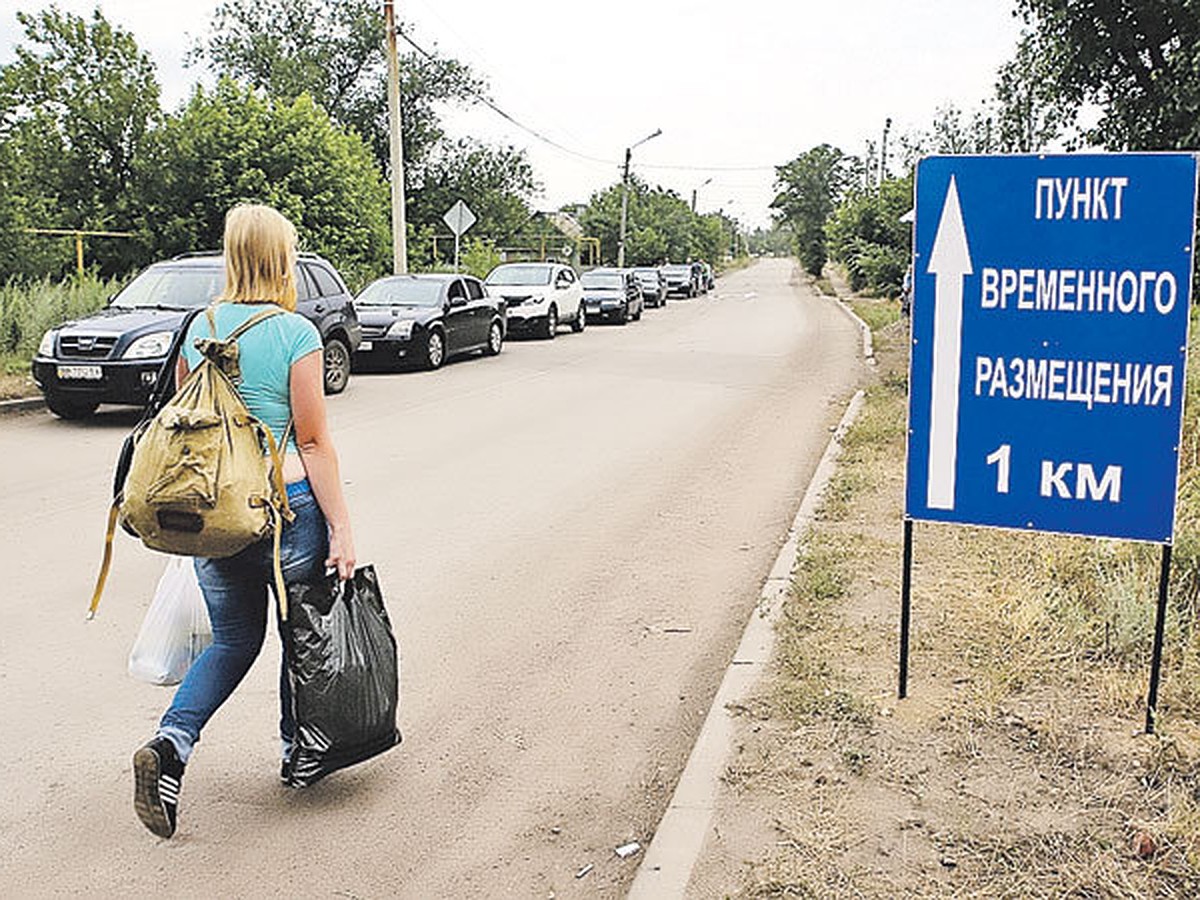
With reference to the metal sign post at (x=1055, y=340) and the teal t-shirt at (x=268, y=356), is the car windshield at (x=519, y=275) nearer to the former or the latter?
the metal sign post at (x=1055, y=340)

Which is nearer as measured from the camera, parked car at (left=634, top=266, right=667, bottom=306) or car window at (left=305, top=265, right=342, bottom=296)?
car window at (left=305, top=265, right=342, bottom=296)

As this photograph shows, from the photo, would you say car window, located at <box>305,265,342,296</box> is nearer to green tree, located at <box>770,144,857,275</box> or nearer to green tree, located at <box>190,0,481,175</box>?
green tree, located at <box>190,0,481,175</box>

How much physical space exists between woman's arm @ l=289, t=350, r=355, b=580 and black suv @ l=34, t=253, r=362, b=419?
29.1ft

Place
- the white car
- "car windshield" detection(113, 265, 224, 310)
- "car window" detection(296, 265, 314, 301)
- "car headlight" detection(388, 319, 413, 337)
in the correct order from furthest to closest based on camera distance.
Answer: the white car, "car headlight" detection(388, 319, 413, 337), "car window" detection(296, 265, 314, 301), "car windshield" detection(113, 265, 224, 310)

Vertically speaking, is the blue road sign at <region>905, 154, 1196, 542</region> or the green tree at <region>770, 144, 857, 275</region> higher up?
the green tree at <region>770, 144, 857, 275</region>

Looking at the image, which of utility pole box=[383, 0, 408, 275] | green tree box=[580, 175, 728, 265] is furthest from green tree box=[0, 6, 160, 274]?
green tree box=[580, 175, 728, 265]

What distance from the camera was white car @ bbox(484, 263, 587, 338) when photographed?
2691 cm

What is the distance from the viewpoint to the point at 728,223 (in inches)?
6457

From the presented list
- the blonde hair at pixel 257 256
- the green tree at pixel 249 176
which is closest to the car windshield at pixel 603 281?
the green tree at pixel 249 176

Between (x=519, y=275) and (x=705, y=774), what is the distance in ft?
81.4

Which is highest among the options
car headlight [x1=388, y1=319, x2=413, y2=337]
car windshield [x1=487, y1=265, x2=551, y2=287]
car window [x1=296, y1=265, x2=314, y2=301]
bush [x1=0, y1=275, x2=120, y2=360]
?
car windshield [x1=487, y1=265, x2=551, y2=287]

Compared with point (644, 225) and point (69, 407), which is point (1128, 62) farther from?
point (644, 225)

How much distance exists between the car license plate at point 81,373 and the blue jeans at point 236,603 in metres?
9.33

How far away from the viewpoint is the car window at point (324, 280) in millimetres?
15984
